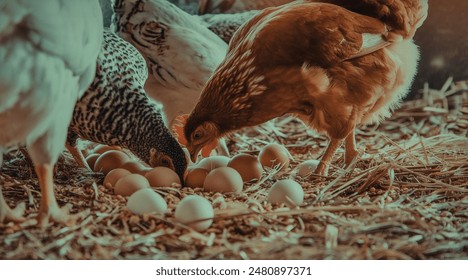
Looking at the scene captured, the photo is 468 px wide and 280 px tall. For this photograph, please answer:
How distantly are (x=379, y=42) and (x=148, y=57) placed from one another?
0.79m

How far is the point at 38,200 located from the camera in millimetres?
1591

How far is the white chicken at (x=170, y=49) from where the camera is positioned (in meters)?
1.94

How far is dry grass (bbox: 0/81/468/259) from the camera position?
135 cm

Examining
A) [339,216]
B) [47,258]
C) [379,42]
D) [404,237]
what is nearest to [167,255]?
[47,258]

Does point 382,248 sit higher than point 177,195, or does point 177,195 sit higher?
point 382,248

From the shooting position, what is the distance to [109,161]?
1873 millimetres

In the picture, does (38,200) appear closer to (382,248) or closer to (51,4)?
(51,4)

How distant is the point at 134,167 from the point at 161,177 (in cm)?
16

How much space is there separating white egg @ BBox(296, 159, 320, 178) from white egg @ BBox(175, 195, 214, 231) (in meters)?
0.50

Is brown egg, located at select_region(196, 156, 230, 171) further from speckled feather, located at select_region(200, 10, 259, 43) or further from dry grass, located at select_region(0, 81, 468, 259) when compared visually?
speckled feather, located at select_region(200, 10, 259, 43)

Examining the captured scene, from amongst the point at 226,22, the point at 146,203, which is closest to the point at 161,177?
the point at 146,203

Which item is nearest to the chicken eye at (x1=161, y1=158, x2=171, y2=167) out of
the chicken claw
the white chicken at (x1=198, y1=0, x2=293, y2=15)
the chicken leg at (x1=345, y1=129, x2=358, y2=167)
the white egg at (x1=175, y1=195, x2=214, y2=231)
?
the white egg at (x1=175, y1=195, x2=214, y2=231)

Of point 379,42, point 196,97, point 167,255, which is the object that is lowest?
point 167,255
